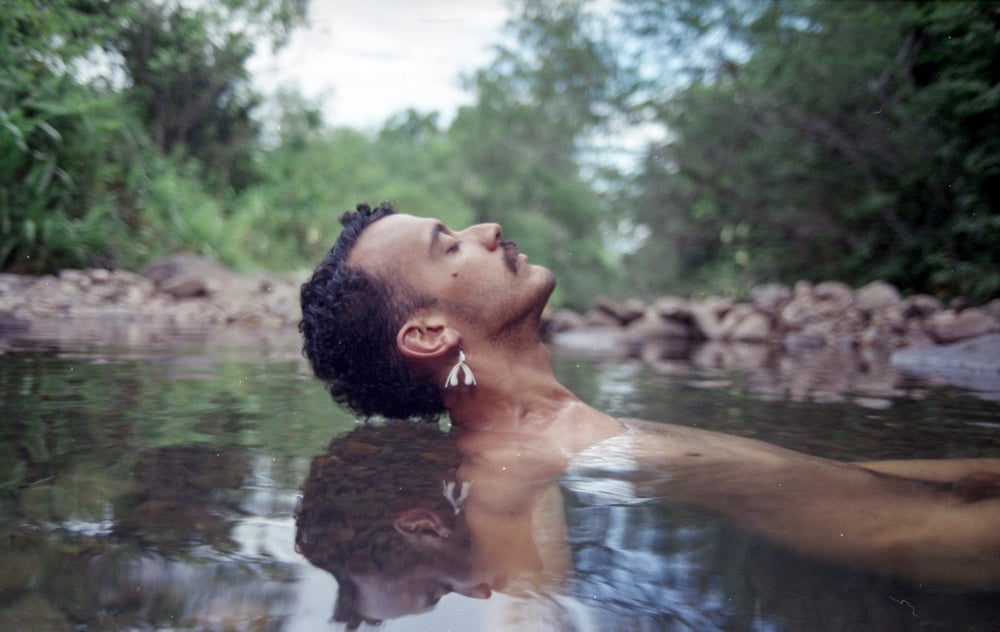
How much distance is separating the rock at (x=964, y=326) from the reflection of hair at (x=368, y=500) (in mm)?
6470

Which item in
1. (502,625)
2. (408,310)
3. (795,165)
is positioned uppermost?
(795,165)

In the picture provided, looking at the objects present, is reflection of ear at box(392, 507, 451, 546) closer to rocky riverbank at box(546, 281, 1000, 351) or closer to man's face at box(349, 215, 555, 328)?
man's face at box(349, 215, 555, 328)

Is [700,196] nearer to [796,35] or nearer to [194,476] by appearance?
[796,35]

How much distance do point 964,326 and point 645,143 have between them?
289 inches

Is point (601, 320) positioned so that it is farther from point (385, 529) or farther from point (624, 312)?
point (385, 529)

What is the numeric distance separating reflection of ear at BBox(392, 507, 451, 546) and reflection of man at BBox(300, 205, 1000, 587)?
39 cm

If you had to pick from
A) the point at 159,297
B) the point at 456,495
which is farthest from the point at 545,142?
the point at 456,495

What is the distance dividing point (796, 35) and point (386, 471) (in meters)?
10.0

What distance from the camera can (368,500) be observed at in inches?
68.2

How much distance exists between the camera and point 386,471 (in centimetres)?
203

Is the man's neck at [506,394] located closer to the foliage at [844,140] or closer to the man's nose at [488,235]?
the man's nose at [488,235]

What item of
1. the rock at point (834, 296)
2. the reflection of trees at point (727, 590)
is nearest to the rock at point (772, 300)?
the rock at point (834, 296)

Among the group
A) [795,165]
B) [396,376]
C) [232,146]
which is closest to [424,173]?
[232,146]

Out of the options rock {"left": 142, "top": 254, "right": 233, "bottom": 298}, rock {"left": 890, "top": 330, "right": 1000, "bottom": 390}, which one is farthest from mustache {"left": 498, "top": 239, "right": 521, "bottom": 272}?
rock {"left": 142, "top": 254, "right": 233, "bottom": 298}
